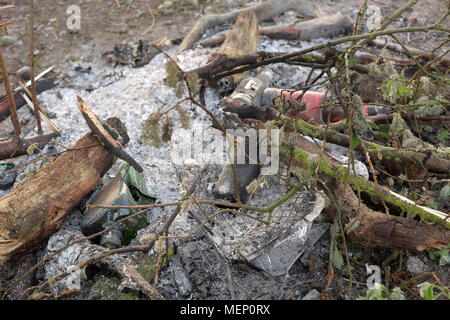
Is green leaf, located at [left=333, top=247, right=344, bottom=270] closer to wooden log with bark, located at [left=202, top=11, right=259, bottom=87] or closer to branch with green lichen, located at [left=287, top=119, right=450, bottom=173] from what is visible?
branch with green lichen, located at [left=287, top=119, right=450, bottom=173]

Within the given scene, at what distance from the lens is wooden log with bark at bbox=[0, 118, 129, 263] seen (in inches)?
78.3

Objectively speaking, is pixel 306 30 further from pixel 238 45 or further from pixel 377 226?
pixel 377 226

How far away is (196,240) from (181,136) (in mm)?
1028

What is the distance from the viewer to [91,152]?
90.4 inches

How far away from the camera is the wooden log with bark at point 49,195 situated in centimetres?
199

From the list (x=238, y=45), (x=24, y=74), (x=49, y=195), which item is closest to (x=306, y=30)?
(x=238, y=45)

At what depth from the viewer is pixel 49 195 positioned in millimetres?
2090

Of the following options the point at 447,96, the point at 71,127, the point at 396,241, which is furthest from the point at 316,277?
the point at 71,127

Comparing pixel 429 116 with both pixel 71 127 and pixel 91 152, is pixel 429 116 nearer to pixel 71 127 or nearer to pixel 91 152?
pixel 91 152

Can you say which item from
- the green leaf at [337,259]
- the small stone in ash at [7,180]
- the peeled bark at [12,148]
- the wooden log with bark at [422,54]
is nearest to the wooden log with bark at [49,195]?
the small stone in ash at [7,180]

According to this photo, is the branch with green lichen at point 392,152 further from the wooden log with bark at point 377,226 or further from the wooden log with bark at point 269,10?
the wooden log with bark at point 269,10

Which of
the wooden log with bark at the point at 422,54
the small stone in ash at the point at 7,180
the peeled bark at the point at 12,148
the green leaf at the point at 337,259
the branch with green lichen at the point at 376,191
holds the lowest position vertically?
the small stone in ash at the point at 7,180

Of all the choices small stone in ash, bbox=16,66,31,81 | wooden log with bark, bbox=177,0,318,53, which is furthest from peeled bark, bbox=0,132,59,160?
wooden log with bark, bbox=177,0,318,53

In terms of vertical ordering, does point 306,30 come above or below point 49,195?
above
